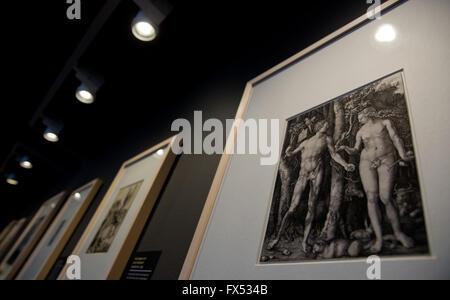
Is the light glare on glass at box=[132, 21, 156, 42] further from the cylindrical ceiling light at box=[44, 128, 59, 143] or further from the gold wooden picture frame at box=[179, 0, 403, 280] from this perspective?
the cylindrical ceiling light at box=[44, 128, 59, 143]

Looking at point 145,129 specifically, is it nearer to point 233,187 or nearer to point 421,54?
point 233,187

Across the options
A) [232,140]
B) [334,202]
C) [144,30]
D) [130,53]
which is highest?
[130,53]

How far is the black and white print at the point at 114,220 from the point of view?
141 cm

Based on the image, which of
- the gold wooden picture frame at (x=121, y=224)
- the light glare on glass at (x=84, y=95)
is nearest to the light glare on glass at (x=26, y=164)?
the light glare on glass at (x=84, y=95)

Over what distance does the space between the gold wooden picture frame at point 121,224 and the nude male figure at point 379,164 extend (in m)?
1.04

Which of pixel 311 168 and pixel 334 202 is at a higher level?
pixel 311 168

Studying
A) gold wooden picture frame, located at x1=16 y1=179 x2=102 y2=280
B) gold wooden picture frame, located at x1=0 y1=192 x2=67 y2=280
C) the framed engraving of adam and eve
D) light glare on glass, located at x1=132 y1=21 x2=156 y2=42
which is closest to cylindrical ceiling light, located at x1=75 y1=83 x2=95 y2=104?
gold wooden picture frame, located at x1=16 y1=179 x2=102 y2=280

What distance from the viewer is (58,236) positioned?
2090 mm

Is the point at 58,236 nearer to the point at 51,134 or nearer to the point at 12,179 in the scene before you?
the point at 51,134

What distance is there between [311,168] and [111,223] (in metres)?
1.24

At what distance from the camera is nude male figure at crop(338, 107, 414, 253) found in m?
0.54

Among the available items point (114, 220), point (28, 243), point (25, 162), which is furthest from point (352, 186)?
point (25, 162)
